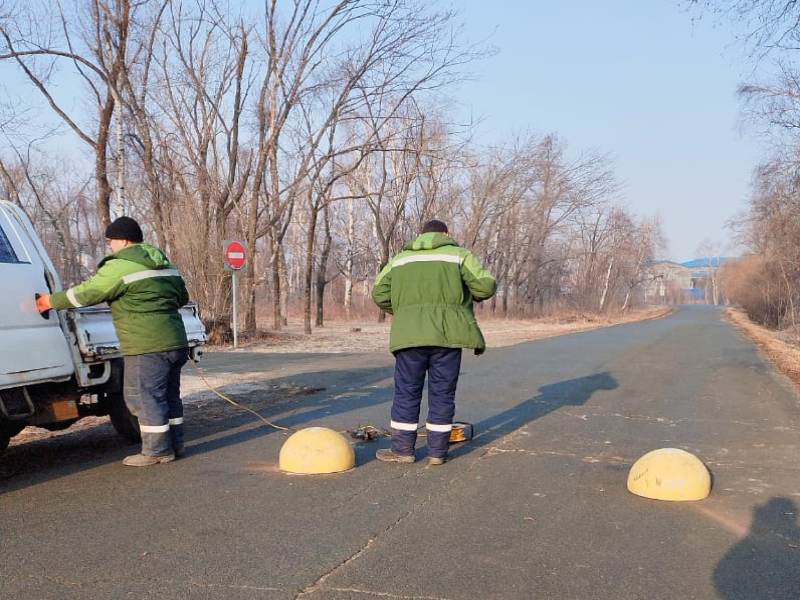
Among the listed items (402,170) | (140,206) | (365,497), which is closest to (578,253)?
(402,170)

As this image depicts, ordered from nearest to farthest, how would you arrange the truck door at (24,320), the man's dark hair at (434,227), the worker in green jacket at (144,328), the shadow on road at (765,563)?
the shadow on road at (765,563) → the truck door at (24,320) → the worker in green jacket at (144,328) → the man's dark hair at (434,227)

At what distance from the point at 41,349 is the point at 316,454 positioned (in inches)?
85.6

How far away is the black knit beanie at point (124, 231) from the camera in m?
5.77

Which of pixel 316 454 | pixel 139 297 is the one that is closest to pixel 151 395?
pixel 139 297

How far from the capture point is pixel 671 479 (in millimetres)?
4906

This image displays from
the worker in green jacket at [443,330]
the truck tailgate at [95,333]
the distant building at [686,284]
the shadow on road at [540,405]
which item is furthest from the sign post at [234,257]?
the distant building at [686,284]

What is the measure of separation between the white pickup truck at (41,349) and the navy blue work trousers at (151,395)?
0.24 m

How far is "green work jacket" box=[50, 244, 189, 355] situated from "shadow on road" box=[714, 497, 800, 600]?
4303mm

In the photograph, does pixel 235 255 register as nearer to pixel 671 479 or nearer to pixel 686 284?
pixel 671 479

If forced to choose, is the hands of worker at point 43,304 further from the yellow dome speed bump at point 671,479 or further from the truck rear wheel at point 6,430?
the yellow dome speed bump at point 671,479

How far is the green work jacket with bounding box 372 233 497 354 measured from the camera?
5.73 meters

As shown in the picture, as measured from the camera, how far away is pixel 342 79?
21.7 m

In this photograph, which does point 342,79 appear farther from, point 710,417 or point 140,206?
point 710,417

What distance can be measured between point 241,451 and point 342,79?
57.2ft
